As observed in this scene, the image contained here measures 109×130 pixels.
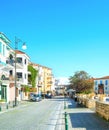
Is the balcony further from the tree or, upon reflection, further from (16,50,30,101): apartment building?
the tree

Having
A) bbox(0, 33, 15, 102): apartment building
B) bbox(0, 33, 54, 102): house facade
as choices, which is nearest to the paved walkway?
bbox(0, 33, 54, 102): house facade

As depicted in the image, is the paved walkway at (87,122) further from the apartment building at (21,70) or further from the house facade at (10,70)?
the apartment building at (21,70)

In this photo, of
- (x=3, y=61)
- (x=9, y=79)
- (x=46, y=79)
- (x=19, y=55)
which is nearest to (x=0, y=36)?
(x=3, y=61)

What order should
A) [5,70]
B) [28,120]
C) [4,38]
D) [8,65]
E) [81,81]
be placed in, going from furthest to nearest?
[81,81] → [8,65] → [5,70] → [4,38] → [28,120]

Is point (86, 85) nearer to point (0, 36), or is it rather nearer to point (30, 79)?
point (30, 79)

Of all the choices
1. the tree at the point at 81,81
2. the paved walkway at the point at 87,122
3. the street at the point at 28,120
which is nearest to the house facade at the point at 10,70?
the street at the point at 28,120

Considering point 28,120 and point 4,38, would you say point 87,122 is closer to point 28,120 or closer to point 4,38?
point 28,120

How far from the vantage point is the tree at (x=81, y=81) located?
9506 centimetres

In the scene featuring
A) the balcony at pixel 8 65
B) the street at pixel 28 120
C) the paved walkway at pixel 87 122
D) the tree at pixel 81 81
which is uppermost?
the balcony at pixel 8 65

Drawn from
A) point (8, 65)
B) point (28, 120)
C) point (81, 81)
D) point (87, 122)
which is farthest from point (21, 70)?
point (87, 122)

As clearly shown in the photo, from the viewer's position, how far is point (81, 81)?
95.8m

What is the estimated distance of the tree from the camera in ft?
312

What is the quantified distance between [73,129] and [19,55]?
60.1 meters

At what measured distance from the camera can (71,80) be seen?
98.1m
